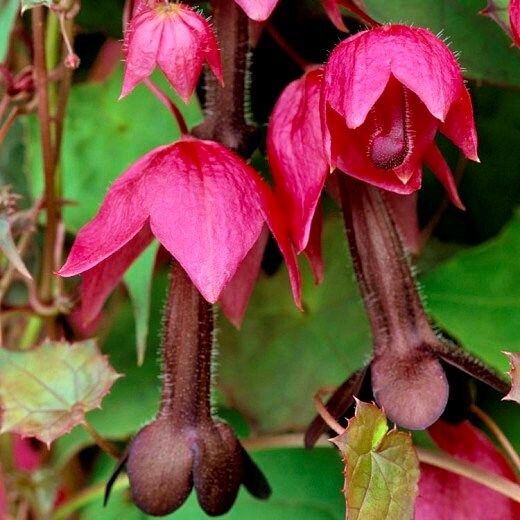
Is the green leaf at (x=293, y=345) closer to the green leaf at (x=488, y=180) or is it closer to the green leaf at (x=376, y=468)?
the green leaf at (x=488, y=180)

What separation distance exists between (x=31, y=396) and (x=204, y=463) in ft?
0.39

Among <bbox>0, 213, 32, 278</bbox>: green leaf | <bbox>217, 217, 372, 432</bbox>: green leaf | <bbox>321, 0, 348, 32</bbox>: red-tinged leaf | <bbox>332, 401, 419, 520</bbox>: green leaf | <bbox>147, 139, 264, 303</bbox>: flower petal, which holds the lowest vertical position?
<bbox>217, 217, 372, 432</bbox>: green leaf

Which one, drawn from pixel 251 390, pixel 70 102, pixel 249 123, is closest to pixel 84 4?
pixel 70 102

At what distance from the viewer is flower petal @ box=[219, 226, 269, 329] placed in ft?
1.64

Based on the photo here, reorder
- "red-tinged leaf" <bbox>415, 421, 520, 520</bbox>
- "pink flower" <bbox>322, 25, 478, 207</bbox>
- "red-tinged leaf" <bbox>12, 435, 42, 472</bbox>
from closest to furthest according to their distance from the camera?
"pink flower" <bbox>322, 25, 478, 207</bbox> → "red-tinged leaf" <bbox>415, 421, 520, 520</bbox> → "red-tinged leaf" <bbox>12, 435, 42, 472</bbox>

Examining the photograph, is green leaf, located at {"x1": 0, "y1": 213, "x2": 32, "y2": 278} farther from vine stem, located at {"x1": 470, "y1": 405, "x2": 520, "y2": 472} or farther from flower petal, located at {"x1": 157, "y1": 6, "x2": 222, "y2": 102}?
vine stem, located at {"x1": 470, "y1": 405, "x2": 520, "y2": 472}

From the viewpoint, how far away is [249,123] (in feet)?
1.62

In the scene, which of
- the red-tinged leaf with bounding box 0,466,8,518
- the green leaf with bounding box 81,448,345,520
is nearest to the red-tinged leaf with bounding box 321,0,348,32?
the green leaf with bounding box 81,448,345,520

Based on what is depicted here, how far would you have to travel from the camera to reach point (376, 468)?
416 millimetres

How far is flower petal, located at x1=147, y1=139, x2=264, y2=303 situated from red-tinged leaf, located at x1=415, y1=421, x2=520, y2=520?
0.17 meters

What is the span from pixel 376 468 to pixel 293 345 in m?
0.22

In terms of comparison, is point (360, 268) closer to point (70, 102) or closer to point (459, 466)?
point (459, 466)

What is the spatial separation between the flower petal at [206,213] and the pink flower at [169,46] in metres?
0.04

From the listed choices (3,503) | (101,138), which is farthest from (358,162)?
(3,503)
